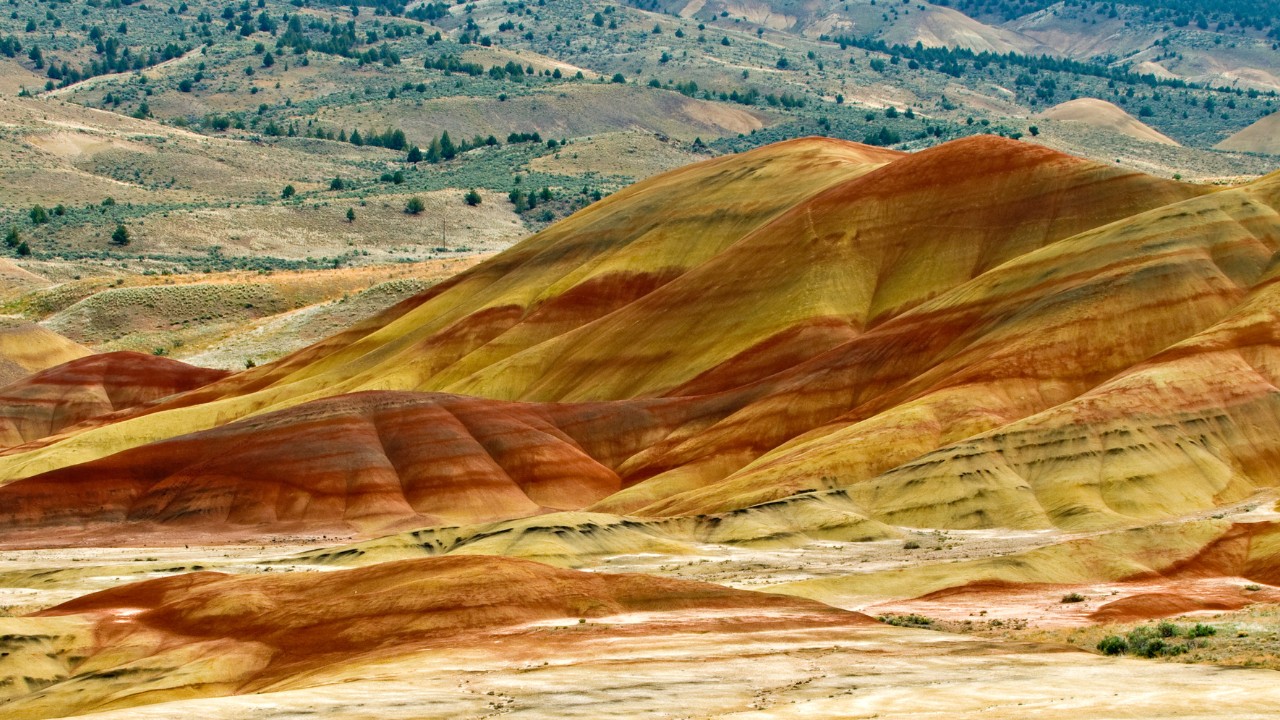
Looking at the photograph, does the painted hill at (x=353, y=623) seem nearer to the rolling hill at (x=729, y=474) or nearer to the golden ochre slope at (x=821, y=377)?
the rolling hill at (x=729, y=474)

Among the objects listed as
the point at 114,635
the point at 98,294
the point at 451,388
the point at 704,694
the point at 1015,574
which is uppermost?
the point at 704,694

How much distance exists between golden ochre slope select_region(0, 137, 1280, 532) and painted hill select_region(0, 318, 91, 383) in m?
31.0

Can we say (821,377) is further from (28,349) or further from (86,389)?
(28,349)

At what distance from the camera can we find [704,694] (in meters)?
44.4

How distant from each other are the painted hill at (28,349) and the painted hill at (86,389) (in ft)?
27.1

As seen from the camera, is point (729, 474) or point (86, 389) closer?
point (729, 474)

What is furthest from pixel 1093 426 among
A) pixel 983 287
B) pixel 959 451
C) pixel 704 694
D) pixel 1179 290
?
pixel 704 694

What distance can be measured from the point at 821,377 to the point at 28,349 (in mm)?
97135

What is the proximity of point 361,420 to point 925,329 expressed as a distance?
37.2m

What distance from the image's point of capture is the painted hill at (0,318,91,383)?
165500 mm

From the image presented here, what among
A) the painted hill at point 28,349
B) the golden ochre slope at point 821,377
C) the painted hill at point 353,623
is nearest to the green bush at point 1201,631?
the painted hill at point 353,623

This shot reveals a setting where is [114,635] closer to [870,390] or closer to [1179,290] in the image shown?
[870,390]

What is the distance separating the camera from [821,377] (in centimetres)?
10400

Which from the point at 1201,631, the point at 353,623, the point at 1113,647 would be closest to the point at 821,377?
the point at 353,623
